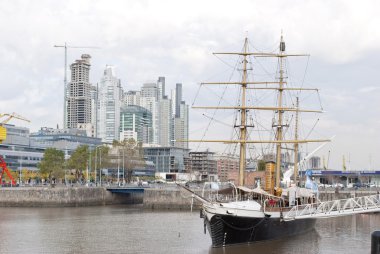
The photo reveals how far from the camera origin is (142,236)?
6875 centimetres

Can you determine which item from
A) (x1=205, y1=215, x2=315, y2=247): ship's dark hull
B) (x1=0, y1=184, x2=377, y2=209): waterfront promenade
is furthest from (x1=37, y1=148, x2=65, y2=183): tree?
(x1=205, y1=215, x2=315, y2=247): ship's dark hull

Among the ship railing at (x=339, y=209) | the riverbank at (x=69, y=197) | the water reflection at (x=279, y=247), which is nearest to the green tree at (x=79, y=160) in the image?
the riverbank at (x=69, y=197)

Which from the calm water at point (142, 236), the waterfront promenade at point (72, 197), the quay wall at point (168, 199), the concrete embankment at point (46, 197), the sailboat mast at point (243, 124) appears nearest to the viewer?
the calm water at point (142, 236)

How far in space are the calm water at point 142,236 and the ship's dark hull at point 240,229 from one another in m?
0.95

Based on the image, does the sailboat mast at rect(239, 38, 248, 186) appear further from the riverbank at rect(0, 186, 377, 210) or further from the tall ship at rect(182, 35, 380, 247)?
the riverbank at rect(0, 186, 377, 210)

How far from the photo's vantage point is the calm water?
191 ft

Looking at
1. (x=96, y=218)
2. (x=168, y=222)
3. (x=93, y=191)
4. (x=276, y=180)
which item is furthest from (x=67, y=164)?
(x=276, y=180)

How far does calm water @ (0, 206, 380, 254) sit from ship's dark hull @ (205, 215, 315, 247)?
948 millimetres

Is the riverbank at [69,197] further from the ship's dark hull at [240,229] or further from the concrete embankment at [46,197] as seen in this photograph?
the ship's dark hull at [240,229]

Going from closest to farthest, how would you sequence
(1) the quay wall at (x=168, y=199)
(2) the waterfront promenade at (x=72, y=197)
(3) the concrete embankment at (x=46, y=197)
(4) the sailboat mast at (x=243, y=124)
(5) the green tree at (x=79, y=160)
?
(4) the sailboat mast at (x=243, y=124), (1) the quay wall at (x=168, y=199), (2) the waterfront promenade at (x=72, y=197), (3) the concrete embankment at (x=46, y=197), (5) the green tree at (x=79, y=160)

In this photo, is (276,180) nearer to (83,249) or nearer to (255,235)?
(255,235)

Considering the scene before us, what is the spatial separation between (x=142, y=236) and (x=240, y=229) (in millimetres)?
14401

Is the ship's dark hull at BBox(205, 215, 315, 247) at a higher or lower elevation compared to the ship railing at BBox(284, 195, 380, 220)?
lower

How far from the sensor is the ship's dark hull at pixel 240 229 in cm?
5803
